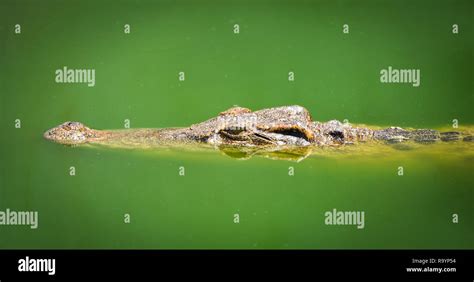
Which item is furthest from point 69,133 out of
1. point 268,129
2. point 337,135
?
point 337,135

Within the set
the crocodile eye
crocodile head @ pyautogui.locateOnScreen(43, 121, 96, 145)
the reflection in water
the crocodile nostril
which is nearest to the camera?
the reflection in water

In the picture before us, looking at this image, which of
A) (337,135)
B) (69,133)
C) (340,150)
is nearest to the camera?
(340,150)

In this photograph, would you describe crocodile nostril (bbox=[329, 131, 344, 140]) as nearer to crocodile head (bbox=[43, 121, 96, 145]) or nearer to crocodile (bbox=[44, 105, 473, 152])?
crocodile (bbox=[44, 105, 473, 152])

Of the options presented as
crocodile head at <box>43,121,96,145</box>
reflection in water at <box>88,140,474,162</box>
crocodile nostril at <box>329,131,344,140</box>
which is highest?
crocodile head at <box>43,121,96,145</box>

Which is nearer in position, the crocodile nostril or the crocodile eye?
the crocodile eye

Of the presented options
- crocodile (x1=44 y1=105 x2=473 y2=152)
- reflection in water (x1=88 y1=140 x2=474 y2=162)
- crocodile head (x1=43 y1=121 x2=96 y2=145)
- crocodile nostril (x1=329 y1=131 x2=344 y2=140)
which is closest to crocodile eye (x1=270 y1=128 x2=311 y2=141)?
crocodile (x1=44 y1=105 x2=473 y2=152)

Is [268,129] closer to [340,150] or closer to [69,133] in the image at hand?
[340,150]

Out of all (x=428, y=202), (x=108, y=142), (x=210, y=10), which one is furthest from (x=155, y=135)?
(x=428, y=202)

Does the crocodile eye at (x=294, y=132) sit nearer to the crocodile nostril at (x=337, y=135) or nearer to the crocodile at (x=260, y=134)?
the crocodile at (x=260, y=134)
